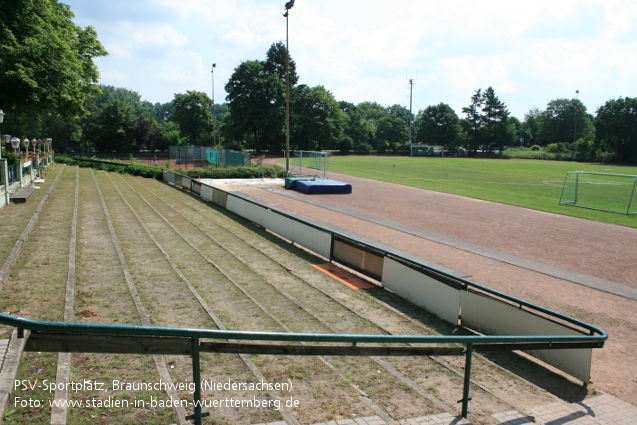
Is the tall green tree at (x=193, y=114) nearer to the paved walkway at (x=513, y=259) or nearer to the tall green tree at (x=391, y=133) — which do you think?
the tall green tree at (x=391, y=133)

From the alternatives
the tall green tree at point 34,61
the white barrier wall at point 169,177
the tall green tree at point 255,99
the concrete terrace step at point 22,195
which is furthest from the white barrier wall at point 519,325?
the tall green tree at point 255,99

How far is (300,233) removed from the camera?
1577 centimetres

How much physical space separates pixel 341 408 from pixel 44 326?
3351 mm

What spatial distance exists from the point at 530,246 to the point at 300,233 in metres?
8.12

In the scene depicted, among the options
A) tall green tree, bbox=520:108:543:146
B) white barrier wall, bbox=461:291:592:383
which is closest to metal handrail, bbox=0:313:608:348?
white barrier wall, bbox=461:291:592:383

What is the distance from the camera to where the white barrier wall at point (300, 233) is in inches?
562

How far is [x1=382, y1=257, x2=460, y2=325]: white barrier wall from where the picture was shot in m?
9.53

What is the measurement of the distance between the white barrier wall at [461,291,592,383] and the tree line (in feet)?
76.8

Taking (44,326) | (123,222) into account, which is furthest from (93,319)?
(123,222)

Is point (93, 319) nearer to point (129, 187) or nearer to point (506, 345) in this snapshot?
point (506, 345)

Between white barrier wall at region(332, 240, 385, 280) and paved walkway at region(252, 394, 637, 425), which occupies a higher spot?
white barrier wall at region(332, 240, 385, 280)

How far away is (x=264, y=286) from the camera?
1122cm

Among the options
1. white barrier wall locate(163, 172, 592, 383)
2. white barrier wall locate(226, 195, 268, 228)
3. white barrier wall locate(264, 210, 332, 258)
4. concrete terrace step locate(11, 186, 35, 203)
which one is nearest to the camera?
white barrier wall locate(163, 172, 592, 383)

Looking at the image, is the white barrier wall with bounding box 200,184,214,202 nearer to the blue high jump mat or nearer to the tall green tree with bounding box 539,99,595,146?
the blue high jump mat
